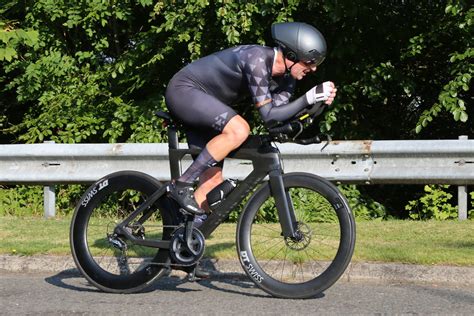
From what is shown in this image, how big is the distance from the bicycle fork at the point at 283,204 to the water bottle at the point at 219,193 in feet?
1.00

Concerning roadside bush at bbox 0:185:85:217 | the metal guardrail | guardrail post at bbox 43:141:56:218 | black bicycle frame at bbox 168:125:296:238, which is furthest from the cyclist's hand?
roadside bush at bbox 0:185:85:217

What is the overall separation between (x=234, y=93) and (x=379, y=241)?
80.4 inches

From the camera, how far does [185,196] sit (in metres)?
5.73

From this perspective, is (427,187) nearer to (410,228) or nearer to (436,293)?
(410,228)

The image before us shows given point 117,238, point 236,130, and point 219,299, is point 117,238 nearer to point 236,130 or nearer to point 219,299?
point 219,299

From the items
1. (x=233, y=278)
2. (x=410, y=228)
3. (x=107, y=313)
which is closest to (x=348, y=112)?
(x=410, y=228)

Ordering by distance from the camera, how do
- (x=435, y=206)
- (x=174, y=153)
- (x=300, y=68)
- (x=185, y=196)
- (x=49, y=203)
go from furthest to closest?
(x=435, y=206)
(x=49, y=203)
(x=174, y=153)
(x=185, y=196)
(x=300, y=68)

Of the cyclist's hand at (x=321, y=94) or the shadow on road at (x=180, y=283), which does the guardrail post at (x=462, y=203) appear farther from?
the cyclist's hand at (x=321, y=94)

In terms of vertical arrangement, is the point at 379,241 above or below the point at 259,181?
below

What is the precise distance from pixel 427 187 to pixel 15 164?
14.1 feet

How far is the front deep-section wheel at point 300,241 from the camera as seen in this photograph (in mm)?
5402

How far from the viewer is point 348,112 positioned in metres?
11.3

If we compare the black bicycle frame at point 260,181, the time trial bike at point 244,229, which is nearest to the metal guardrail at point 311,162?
the time trial bike at point 244,229

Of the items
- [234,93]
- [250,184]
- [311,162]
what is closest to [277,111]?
[234,93]
